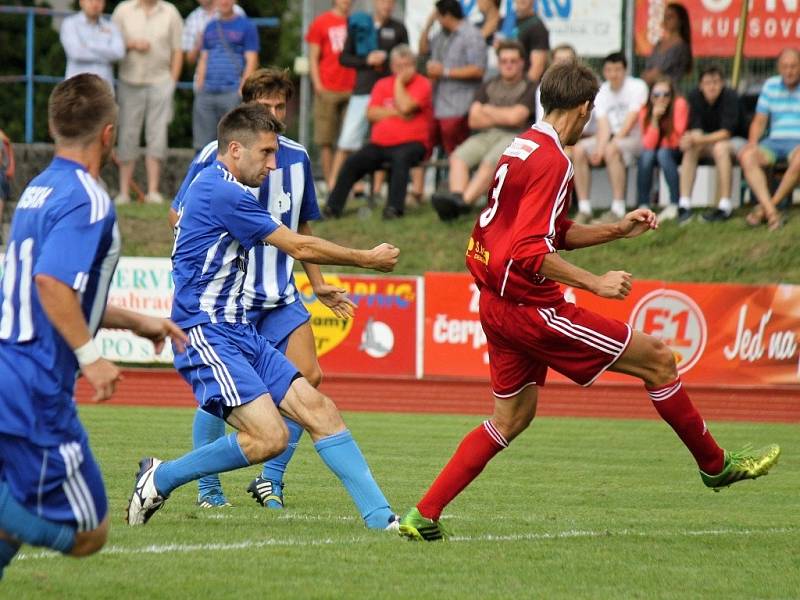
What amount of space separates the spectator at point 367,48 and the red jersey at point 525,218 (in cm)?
1224

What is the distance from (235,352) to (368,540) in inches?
44.4

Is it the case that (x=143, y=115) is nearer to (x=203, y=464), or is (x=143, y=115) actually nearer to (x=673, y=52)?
(x=673, y=52)

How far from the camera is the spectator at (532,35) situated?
18.0 m

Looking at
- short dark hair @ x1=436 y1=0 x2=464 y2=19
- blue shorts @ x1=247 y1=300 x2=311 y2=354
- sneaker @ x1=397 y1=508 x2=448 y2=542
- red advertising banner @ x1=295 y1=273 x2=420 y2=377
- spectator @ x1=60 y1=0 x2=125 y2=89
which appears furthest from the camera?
spectator @ x1=60 y1=0 x2=125 y2=89

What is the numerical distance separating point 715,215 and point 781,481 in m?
9.08

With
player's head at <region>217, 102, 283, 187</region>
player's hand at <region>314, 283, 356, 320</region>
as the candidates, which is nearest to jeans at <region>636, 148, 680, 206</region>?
player's hand at <region>314, 283, 356, 320</region>

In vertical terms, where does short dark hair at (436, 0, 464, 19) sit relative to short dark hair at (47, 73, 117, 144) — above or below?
above

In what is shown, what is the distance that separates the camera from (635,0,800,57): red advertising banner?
1912 cm

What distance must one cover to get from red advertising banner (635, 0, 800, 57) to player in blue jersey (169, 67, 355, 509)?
11.9 meters

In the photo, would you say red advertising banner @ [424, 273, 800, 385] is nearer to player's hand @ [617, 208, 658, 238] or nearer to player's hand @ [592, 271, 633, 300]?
player's hand @ [617, 208, 658, 238]

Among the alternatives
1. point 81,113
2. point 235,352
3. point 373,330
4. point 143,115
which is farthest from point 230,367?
point 143,115

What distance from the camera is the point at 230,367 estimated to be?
23.0 feet

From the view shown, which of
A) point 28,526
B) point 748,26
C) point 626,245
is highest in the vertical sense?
point 748,26

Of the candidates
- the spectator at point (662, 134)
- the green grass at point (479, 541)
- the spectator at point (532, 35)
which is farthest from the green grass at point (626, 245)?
the green grass at point (479, 541)
